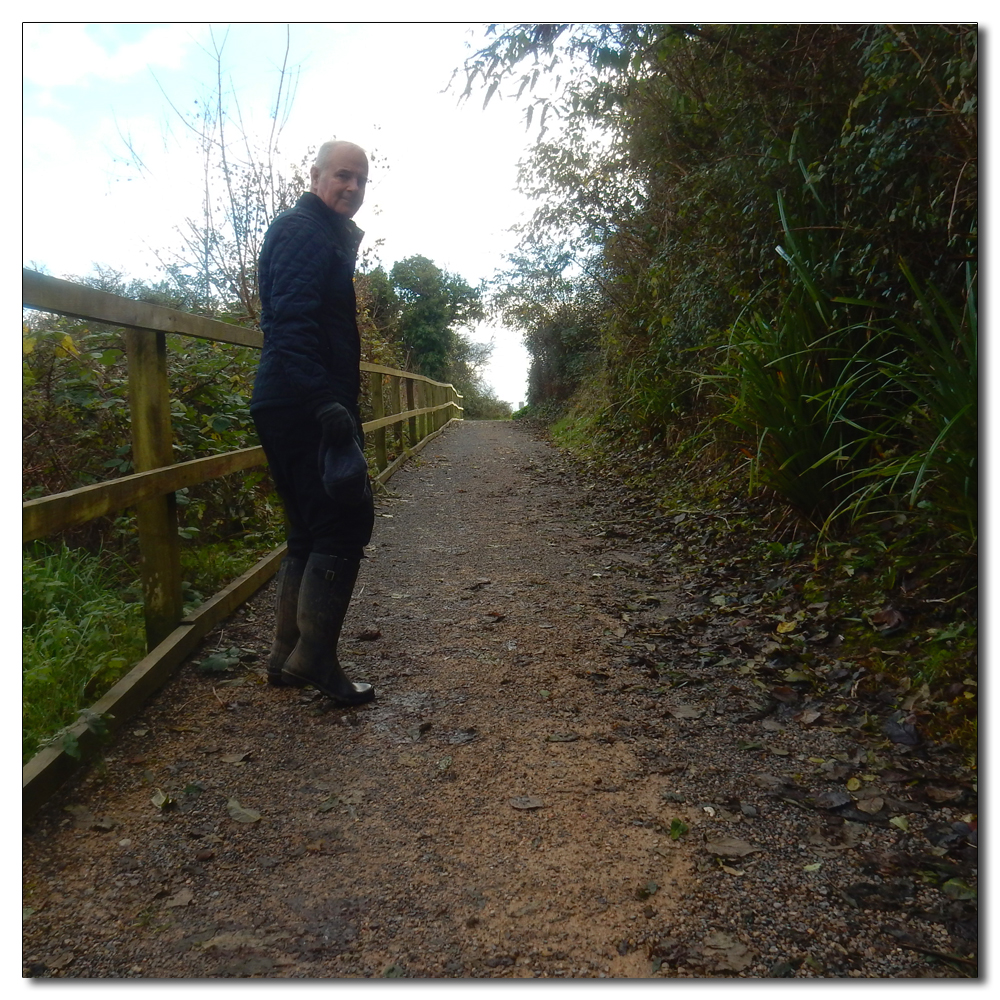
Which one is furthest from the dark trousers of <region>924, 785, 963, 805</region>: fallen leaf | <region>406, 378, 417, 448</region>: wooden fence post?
<region>406, 378, 417, 448</region>: wooden fence post

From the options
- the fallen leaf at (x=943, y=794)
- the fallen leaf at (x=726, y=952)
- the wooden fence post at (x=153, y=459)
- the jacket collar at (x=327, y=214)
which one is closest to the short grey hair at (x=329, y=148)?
the jacket collar at (x=327, y=214)

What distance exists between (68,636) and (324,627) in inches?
36.5

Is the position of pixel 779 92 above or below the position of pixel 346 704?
above

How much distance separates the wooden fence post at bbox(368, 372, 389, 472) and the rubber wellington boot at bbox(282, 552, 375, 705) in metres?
5.26

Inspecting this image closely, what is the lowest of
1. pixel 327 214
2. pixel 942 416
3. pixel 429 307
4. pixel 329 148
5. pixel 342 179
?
pixel 942 416

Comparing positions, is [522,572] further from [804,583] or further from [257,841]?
[257,841]

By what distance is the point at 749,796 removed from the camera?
230cm

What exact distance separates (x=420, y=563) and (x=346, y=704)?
2261 mm

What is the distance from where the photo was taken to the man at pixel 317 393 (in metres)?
2.67

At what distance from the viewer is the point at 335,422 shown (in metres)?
2.69

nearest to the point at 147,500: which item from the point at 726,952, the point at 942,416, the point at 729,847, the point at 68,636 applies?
the point at 68,636

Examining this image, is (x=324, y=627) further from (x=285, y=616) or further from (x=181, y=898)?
(x=181, y=898)

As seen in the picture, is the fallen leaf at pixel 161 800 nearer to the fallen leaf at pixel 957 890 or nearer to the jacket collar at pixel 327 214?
the jacket collar at pixel 327 214

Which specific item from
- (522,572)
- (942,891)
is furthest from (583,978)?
(522,572)
